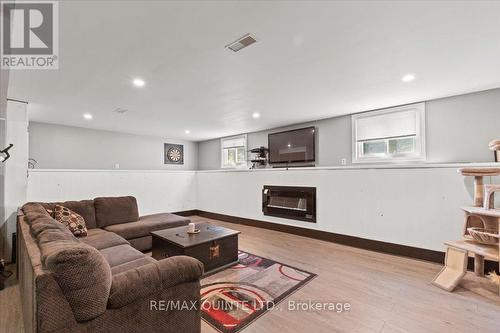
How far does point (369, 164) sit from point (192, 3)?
3.79 metres

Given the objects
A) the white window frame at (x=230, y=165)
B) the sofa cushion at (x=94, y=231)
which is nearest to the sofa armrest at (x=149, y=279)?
the sofa cushion at (x=94, y=231)

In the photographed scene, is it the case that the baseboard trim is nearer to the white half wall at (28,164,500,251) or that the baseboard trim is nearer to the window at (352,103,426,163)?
the white half wall at (28,164,500,251)

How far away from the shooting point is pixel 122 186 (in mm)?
5391

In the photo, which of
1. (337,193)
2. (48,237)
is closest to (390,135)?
(337,193)

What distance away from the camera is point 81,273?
1.07 meters

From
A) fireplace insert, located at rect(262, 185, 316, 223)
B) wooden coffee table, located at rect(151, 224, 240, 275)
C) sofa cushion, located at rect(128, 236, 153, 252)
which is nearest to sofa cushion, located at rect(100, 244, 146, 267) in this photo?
wooden coffee table, located at rect(151, 224, 240, 275)

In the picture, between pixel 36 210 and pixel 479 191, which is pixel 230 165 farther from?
pixel 479 191

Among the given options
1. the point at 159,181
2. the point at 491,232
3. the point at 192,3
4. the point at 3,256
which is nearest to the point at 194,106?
Answer: the point at 192,3

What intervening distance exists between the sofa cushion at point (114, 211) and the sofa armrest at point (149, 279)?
2626mm

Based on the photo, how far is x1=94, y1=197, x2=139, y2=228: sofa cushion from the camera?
3535mm

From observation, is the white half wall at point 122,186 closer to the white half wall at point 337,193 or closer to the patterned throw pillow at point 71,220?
the white half wall at point 337,193

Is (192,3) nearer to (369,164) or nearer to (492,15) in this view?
(492,15)

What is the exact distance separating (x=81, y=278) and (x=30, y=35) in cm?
203

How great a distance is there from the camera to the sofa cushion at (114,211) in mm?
3535
